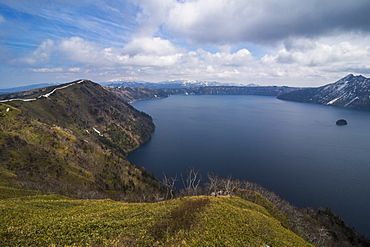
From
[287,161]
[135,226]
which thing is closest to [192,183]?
[287,161]

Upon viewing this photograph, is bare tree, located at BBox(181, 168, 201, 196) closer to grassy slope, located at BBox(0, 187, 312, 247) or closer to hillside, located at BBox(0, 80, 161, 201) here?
hillside, located at BBox(0, 80, 161, 201)

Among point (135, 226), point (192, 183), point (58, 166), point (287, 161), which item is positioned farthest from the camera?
point (287, 161)

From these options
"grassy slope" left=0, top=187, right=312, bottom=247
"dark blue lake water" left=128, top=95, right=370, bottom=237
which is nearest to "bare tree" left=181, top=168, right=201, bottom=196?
"dark blue lake water" left=128, top=95, right=370, bottom=237

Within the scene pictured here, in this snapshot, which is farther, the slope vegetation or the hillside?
→ the hillside

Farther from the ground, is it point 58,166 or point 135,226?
point 135,226

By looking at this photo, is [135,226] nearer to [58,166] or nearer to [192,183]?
[58,166]

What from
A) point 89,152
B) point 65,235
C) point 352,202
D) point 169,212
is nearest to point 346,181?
point 352,202

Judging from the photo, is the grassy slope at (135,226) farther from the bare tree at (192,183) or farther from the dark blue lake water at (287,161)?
the dark blue lake water at (287,161)

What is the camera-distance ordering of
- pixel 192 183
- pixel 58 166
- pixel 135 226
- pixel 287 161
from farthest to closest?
1. pixel 287 161
2. pixel 192 183
3. pixel 58 166
4. pixel 135 226

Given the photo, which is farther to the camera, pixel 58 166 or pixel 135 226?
pixel 58 166
